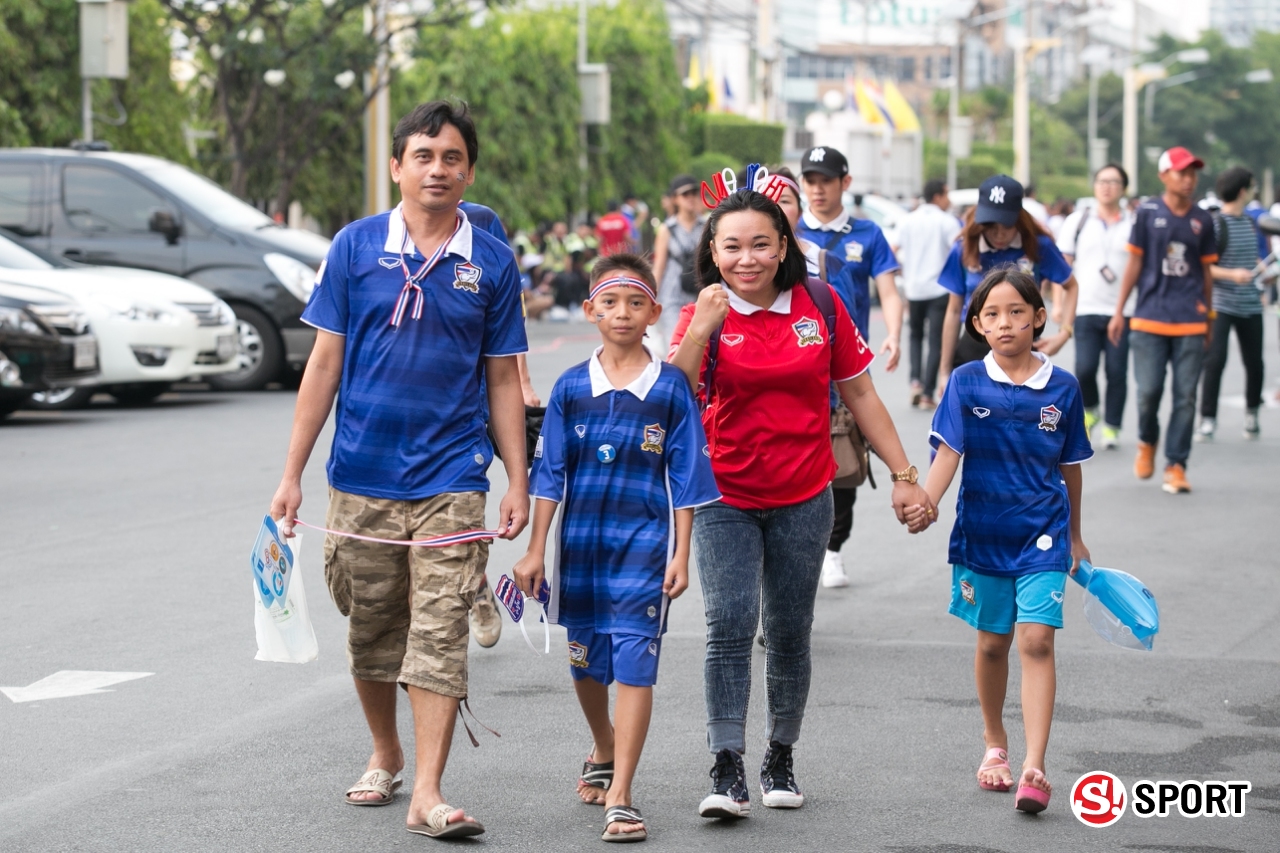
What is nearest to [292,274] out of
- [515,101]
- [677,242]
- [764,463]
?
[677,242]

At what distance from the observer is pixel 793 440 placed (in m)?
5.09

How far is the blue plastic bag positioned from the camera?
5.32 meters

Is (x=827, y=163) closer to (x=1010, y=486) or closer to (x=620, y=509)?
(x=1010, y=486)

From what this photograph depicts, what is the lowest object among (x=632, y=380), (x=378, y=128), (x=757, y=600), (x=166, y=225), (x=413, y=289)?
(x=757, y=600)

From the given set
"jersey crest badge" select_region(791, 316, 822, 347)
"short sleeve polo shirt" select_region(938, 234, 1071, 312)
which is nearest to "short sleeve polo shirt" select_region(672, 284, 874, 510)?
"jersey crest badge" select_region(791, 316, 822, 347)

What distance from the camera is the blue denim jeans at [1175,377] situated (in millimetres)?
11203

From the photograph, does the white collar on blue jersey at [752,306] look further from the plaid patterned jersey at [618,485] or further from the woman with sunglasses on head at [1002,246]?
the woman with sunglasses on head at [1002,246]

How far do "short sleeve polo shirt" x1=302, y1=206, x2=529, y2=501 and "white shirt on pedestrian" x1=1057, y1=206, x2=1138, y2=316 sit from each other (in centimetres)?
834

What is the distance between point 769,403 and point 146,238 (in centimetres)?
1283

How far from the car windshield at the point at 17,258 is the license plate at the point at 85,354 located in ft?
4.46

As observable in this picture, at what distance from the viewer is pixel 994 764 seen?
17.6 ft

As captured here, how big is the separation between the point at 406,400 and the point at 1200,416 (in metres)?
10.7

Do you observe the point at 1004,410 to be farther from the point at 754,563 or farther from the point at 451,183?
the point at 451,183

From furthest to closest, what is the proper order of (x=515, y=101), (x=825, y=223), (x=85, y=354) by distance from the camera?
(x=515, y=101), (x=85, y=354), (x=825, y=223)
